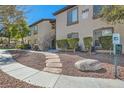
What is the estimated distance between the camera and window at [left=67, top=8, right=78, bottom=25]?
73.0 ft

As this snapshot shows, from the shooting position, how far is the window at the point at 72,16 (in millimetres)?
22266

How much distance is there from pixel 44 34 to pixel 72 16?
10.2 meters

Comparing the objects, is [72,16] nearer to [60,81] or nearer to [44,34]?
[44,34]

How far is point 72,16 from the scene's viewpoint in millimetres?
22969

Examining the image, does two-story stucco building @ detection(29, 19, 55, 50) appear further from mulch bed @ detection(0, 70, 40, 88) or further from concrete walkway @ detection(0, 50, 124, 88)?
mulch bed @ detection(0, 70, 40, 88)

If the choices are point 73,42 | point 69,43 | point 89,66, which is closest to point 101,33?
point 73,42

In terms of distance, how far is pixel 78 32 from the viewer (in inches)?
850

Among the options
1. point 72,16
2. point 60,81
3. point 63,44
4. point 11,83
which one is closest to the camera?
point 11,83

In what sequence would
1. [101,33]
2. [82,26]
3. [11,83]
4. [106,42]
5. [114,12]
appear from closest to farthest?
[11,83]
[114,12]
[106,42]
[101,33]
[82,26]

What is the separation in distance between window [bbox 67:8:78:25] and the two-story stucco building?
21.9 feet

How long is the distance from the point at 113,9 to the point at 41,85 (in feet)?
20.3

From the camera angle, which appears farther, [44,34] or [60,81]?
[44,34]

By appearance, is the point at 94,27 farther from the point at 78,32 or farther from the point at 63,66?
the point at 63,66
